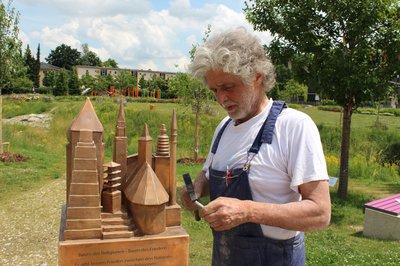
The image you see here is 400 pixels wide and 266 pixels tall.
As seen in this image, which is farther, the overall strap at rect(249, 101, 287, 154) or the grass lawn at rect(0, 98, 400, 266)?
the grass lawn at rect(0, 98, 400, 266)

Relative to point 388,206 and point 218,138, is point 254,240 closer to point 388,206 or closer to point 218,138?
point 218,138

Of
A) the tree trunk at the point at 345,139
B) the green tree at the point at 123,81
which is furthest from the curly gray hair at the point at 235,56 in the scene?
the green tree at the point at 123,81

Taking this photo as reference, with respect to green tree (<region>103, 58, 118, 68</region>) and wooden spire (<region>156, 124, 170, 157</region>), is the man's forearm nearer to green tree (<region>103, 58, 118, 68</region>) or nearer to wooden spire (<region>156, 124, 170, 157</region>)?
wooden spire (<region>156, 124, 170, 157</region>)

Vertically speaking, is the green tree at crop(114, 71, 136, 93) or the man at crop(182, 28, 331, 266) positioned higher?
the green tree at crop(114, 71, 136, 93)

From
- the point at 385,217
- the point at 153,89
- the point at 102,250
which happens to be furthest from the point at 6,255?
the point at 153,89

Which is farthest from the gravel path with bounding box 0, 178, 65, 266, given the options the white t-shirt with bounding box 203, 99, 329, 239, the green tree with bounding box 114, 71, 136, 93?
the green tree with bounding box 114, 71, 136, 93

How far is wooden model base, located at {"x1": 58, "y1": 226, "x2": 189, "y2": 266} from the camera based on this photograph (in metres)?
2.03

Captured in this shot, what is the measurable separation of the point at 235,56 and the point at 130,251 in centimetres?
122

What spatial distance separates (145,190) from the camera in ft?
7.33

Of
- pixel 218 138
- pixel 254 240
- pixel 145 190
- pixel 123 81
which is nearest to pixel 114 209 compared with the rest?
pixel 145 190

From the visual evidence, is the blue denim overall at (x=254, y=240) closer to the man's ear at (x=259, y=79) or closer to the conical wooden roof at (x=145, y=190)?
the man's ear at (x=259, y=79)

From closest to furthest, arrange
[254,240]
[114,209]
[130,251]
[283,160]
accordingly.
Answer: [283,160]
[254,240]
[130,251]
[114,209]

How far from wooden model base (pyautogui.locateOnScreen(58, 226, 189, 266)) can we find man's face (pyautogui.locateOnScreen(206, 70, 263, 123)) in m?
0.85

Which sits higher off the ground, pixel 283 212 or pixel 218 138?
pixel 218 138
